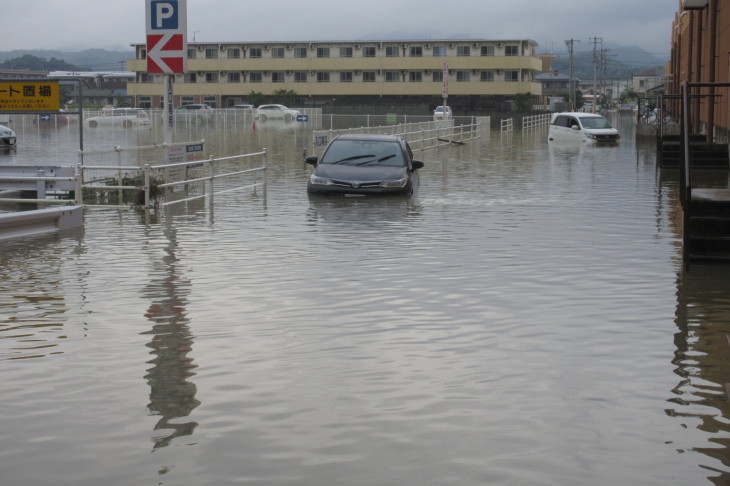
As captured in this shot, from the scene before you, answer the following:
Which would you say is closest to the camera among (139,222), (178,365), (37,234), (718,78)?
(178,365)

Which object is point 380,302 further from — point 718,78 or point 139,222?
point 718,78

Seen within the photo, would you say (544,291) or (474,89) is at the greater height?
(474,89)

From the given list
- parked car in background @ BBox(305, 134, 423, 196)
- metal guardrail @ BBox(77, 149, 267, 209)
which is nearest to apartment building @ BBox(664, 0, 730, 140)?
parked car in background @ BBox(305, 134, 423, 196)

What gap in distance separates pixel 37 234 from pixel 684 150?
30.6ft

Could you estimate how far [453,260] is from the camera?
13.2 metres

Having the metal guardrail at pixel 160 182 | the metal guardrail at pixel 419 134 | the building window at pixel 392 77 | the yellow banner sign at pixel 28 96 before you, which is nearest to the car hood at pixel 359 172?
the metal guardrail at pixel 160 182

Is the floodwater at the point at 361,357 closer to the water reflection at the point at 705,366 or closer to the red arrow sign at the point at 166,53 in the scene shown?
the water reflection at the point at 705,366

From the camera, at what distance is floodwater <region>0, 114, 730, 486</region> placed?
18.8 feet

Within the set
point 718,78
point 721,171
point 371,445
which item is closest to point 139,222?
point 371,445

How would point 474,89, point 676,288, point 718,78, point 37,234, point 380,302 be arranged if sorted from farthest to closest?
point 474,89 → point 718,78 → point 37,234 → point 676,288 → point 380,302

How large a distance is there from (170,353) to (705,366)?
13.6ft

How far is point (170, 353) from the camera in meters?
8.23

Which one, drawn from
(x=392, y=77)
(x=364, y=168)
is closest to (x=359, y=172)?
(x=364, y=168)

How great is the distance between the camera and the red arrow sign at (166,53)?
19672 millimetres
